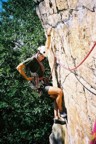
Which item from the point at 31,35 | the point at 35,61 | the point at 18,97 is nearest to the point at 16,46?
the point at 31,35

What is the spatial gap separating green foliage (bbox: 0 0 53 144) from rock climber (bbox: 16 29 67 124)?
287 inches

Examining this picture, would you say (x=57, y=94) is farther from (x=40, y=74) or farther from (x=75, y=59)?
(x=75, y=59)

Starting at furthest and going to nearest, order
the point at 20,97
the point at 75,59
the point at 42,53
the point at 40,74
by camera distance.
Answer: the point at 20,97 < the point at 40,74 < the point at 42,53 < the point at 75,59

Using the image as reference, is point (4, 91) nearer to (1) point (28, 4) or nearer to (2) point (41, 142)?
(2) point (41, 142)

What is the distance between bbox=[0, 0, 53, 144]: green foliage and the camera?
18141 millimetres

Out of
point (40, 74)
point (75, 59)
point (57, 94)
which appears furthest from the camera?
point (40, 74)

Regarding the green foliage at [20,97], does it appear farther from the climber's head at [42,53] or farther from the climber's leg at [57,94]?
the climber's leg at [57,94]

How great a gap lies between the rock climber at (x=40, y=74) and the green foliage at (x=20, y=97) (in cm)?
728

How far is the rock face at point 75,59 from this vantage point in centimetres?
664

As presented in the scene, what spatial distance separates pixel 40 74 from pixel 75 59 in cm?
284

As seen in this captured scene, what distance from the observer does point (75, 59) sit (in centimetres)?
770

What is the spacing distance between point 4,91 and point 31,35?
3.74 m

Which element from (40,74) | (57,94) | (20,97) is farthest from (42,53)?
(20,97)

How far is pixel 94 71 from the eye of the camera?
669 cm
